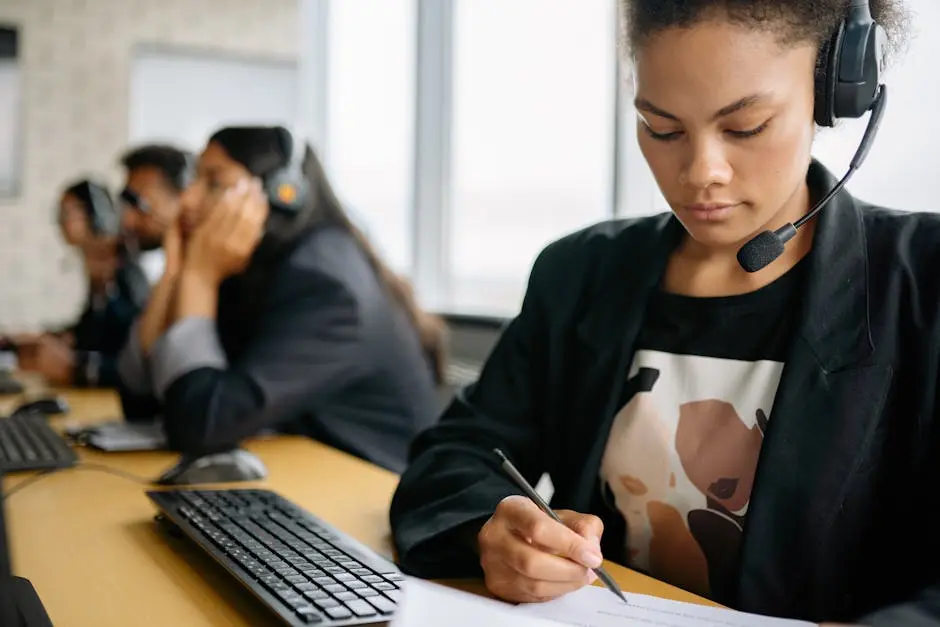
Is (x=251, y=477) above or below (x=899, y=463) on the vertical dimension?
below

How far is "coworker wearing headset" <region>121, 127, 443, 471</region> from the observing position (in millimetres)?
1514

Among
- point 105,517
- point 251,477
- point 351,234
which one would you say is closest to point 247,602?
point 105,517

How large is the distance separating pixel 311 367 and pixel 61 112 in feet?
11.4

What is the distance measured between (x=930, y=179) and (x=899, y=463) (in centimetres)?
69

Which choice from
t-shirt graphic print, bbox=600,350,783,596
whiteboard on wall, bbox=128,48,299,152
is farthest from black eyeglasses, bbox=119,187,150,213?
t-shirt graphic print, bbox=600,350,783,596

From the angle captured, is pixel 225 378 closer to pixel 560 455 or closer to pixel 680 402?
pixel 560 455

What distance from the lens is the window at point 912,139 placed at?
52.2 inches

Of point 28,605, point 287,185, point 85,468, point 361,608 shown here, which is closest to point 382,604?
point 361,608

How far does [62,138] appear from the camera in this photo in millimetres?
4422

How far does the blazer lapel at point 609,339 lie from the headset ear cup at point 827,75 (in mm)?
235

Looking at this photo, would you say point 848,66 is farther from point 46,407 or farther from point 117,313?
point 117,313

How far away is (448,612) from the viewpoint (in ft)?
2.18

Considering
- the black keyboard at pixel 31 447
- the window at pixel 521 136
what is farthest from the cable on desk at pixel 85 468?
the window at pixel 521 136

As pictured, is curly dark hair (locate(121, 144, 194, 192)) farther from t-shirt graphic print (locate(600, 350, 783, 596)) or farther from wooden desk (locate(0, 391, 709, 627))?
t-shirt graphic print (locate(600, 350, 783, 596))
